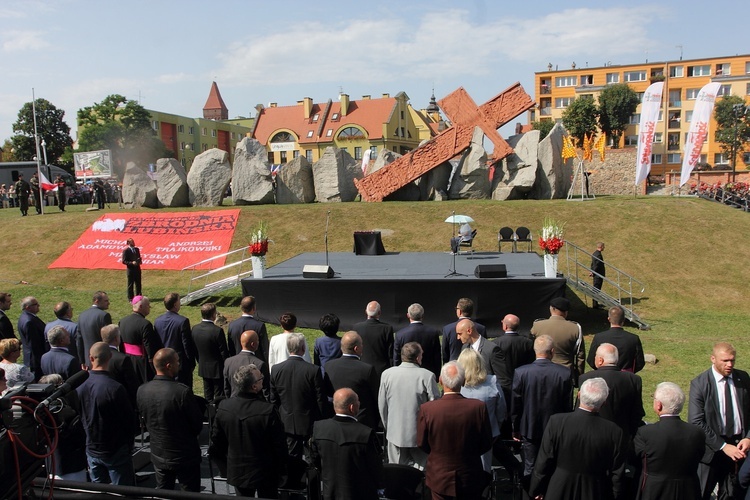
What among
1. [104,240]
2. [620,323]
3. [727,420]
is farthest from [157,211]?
[727,420]

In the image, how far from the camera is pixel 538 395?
16.4 ft

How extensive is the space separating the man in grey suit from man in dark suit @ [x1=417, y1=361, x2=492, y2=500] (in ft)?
2.31

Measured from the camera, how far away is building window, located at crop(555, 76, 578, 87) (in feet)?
230

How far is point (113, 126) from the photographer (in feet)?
196

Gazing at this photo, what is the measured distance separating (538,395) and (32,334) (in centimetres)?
646

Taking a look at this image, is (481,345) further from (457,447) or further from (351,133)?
(351,133)

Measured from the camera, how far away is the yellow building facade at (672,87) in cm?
6012

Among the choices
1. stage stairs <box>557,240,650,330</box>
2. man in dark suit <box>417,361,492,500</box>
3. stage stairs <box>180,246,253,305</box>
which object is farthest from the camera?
stage stairs <box>180,246,253,305</box>

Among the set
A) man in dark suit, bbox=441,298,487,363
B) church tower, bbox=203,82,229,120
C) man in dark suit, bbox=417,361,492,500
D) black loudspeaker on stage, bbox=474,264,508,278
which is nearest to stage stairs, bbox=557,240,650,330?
black loudspeaker on stage, bbox=474,264,508,278

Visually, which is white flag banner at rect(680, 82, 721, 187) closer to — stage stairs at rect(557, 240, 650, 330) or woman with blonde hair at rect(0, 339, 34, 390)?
stage stairs at rect(557, 240, 650, 330)

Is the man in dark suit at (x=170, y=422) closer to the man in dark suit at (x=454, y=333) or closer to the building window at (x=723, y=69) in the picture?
the man in dark suit at (x=454, y=333)

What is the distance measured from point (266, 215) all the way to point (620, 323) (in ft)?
57.3

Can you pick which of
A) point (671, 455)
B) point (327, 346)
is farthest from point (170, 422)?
point (671, 455)

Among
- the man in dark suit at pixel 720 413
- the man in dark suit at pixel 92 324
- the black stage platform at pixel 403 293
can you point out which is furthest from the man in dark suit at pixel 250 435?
the black stage platform at pixel 403 293
